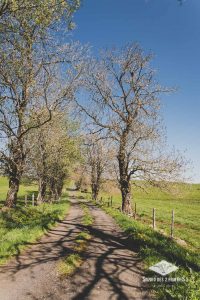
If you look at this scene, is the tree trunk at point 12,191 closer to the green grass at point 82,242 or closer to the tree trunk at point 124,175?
the tree trunk at point 124,175

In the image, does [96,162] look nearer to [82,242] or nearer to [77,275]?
[82,242]

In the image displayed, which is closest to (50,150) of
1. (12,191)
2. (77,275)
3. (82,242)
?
(12,191)

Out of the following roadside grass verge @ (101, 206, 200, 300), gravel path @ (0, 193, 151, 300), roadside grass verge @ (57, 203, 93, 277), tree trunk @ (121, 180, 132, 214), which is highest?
tree trunk @ (121, 180, 132, 214)

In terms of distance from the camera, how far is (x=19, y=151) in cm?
2538

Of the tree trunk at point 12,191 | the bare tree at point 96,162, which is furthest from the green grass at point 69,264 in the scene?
the bare tree at point 96,162

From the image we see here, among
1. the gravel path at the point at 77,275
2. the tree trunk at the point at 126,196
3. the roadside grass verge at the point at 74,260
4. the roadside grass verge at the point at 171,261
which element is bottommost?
the gravel path at the point at 77,275

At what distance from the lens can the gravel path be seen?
852cm

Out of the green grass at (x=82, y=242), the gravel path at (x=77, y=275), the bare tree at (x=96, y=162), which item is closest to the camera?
the gravel path at (x=77, y=275)

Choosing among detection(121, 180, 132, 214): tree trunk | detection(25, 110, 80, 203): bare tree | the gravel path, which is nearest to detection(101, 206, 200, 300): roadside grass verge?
the gravel path

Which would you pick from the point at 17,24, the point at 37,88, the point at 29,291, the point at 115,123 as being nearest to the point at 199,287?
the point at 29,291

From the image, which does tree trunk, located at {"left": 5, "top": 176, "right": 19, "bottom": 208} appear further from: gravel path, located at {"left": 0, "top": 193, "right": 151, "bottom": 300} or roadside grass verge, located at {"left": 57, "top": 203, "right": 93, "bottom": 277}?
roadside grass verge, located at {"left": 57, "top": 203, "right": 93, "bottom": 277}

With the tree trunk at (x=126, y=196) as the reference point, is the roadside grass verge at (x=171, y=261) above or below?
below

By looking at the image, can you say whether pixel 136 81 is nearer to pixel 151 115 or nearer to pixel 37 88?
pixel 151 115

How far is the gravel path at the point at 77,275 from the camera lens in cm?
852
